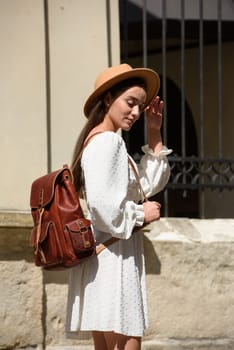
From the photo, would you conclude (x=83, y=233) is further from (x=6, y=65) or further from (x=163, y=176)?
(x=6, y=65)

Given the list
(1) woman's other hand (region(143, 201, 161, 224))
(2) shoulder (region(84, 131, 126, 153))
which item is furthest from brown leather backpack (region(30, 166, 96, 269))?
(1) woman's other hand (region(143, 201, 161, 224))

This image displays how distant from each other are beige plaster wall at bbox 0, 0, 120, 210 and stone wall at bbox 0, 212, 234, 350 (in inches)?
14.1

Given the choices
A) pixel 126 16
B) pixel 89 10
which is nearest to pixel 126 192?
pixel 89 10

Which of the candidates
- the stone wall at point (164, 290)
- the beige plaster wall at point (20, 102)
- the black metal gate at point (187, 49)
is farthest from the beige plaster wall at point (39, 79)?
the black metal gate at point (187, 49)

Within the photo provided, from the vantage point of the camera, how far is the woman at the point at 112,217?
370cm

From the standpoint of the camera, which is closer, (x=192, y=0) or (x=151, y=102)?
(x=151, y=102)

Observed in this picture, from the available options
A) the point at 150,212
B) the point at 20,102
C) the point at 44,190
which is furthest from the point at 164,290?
the point at 44,190

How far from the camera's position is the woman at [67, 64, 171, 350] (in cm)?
370

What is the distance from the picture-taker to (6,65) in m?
5.75

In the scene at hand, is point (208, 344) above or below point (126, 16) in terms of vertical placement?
below

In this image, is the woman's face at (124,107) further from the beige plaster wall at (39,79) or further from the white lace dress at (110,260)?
the beige plaster wall at (39,79)

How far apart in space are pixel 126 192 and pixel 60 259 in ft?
1.28

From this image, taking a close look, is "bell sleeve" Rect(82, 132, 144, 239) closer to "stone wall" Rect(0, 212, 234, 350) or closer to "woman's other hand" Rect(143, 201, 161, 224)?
"woman's other hand" Rect(143, 201, 161, 224)

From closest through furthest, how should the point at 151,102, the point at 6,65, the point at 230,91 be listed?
the point at 151,102 → the point at 6,65 → the point at 230,91
